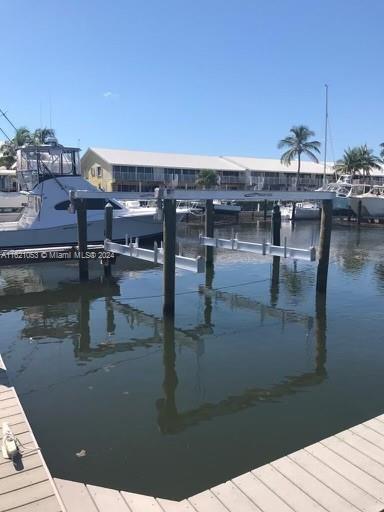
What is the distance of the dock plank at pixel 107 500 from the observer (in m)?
5.00

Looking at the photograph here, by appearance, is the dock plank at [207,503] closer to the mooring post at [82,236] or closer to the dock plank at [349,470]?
the dock plank at [349,470]

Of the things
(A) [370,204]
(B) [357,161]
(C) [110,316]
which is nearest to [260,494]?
(C) [110,316]

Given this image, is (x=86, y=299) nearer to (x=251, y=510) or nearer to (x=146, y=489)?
(x=146, y=489)

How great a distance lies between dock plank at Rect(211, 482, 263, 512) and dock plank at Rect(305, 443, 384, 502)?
1247 mm

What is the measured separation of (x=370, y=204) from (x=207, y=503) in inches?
2084

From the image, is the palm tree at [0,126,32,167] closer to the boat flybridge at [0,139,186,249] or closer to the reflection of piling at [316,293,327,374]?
the boat flybridge at [0,139,186,249]

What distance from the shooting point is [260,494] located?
16.7ft

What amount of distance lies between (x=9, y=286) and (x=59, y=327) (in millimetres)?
6472

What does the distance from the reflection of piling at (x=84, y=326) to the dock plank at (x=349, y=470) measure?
23.7ft

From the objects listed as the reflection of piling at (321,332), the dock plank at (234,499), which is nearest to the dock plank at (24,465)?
the dock plank at (234,499)

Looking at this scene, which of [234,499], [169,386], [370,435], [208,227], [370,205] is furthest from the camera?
[370,205]

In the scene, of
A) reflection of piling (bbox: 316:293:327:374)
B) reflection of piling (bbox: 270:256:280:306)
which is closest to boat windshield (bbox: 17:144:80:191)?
reflection of piling (bbox: 270:256:280:306)

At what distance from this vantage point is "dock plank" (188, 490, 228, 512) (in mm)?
4898

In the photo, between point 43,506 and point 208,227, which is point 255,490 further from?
point 208,227
